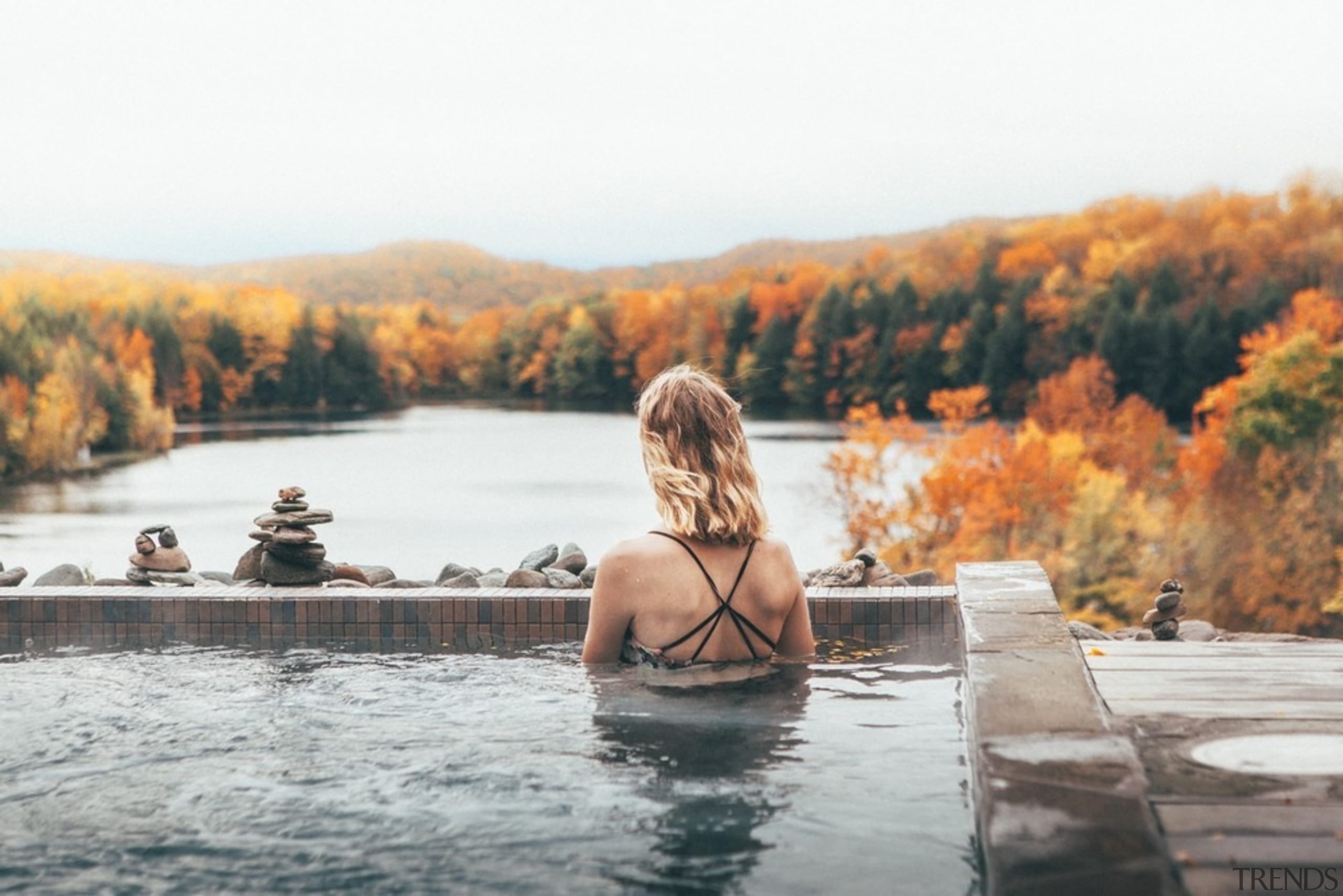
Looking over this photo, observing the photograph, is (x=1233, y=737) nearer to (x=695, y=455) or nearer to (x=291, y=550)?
(x=695, y=455)

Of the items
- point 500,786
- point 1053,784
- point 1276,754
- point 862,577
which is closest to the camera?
point 1053,784

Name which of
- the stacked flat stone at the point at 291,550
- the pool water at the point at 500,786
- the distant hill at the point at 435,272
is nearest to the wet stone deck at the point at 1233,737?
the pool water at the point at 500,786

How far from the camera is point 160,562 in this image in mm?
7641

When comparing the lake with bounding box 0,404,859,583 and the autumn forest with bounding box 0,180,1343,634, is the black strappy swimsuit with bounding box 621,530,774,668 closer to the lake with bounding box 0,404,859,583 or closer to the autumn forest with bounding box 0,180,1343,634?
the lake with bounding box 0,404,859,583

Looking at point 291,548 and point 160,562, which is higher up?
point 291,548

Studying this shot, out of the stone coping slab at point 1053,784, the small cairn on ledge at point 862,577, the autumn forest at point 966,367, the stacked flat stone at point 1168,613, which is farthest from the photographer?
the autumn forest at point 966,367

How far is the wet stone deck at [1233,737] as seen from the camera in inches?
97.3

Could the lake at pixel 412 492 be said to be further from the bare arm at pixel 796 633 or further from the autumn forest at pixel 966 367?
the bare arm at pixel 796 633

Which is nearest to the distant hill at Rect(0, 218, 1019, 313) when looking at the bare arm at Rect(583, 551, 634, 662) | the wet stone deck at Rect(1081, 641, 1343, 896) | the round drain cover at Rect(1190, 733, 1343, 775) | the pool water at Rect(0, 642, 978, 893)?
the pool water at Rect(0, 642, 978, 893)

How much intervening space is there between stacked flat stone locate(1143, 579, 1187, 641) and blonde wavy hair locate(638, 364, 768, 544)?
3574 mm

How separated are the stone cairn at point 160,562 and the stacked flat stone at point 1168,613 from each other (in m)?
4.76

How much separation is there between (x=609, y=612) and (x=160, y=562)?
Answer: 4.53m

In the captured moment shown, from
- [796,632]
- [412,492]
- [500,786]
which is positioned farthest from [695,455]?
[412,492]

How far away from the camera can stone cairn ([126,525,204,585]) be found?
24.8 ft
